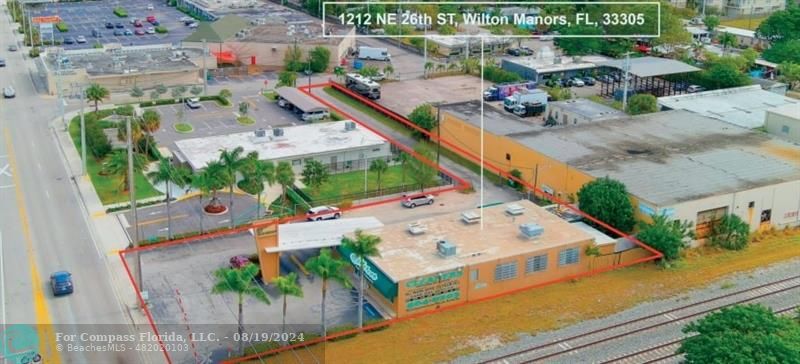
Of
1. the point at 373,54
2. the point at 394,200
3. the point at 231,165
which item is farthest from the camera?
the point at 373,54

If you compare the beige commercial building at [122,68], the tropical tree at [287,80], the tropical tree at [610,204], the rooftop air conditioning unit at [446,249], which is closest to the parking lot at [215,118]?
the tropical tree at [287,80]

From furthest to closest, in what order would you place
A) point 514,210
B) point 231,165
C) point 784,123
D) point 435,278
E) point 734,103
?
point 734,103 < point 784,123 < point 231,165 < point 514,210 < point 435,278

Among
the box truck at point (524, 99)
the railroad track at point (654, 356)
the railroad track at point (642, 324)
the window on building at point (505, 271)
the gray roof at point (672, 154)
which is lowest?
the railroad track at point (642, 324)

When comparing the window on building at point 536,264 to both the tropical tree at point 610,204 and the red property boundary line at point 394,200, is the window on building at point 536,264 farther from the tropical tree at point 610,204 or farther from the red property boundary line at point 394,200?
the tropical tree at point 610,204

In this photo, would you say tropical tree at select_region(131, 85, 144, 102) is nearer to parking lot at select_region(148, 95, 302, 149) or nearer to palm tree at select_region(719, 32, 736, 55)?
parking lot at select_region(148, 95, 302, 149)

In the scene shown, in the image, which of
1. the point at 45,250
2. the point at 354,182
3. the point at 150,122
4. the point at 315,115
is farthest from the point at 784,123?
the point at 45,250

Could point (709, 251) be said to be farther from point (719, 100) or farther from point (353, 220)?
point (719, 100)

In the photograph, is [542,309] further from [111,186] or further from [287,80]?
[287,80]
